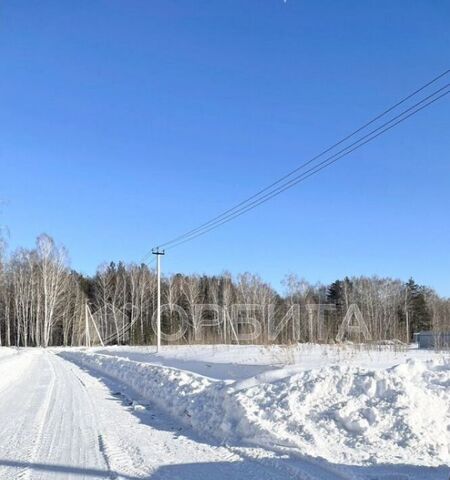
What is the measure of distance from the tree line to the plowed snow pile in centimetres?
5490

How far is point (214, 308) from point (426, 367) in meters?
66.1

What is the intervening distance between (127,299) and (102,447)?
7359 centimetres

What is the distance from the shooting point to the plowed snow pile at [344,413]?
7.00 m

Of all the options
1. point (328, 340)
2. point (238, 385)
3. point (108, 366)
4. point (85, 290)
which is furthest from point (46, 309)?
point (238, 385)

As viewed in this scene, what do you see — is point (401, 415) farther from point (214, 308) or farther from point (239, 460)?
point (214, 308)

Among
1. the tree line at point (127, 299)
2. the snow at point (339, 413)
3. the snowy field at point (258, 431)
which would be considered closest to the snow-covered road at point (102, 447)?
the snowy field at point (258, 431)

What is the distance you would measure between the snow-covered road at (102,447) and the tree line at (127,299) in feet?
176

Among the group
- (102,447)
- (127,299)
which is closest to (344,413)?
(102,447)

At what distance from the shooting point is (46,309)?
66.7 metres

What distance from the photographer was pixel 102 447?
7414mm

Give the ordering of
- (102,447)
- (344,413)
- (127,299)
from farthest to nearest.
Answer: (127,299) → (344,413) → (102,447)

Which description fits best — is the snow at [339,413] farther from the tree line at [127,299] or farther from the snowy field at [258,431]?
the tree line at [127,299]

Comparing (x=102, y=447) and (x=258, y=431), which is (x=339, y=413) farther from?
(x=102, y=447)

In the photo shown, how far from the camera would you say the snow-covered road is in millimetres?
6176
